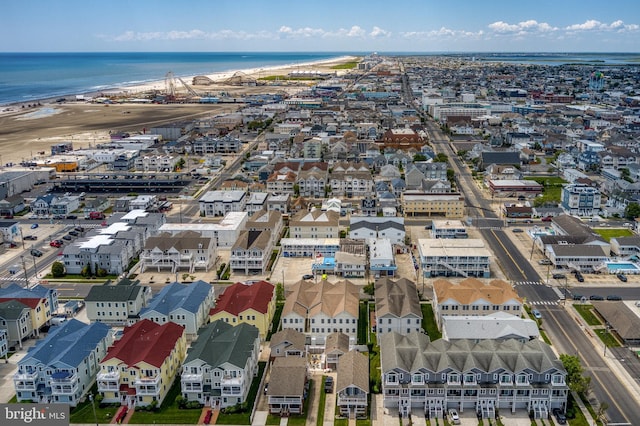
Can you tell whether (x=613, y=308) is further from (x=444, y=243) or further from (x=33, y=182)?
(x=33, y=182)

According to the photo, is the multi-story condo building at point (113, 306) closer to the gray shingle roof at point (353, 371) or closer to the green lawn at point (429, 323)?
the gray shingle roof at point (353, 371)

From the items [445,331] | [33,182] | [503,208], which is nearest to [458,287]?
[445,331]

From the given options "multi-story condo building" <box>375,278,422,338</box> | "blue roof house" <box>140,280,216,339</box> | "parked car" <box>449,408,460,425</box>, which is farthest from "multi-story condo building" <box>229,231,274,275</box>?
"parked car" <box>449,408,460,425</box>

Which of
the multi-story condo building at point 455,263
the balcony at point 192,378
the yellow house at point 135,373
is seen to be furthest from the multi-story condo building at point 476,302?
the yellow house at point 135,373

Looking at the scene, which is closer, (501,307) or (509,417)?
(509,417)

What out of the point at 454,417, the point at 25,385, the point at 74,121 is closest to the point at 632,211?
the point at 454,417

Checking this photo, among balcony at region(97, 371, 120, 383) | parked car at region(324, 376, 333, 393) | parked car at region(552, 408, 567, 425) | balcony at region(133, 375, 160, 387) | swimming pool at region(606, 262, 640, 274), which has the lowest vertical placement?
parked car at region(552, 408, 567, 425)

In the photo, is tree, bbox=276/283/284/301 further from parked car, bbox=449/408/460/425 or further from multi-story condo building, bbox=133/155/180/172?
multi-story condo building, bbox=133/155/180/172
